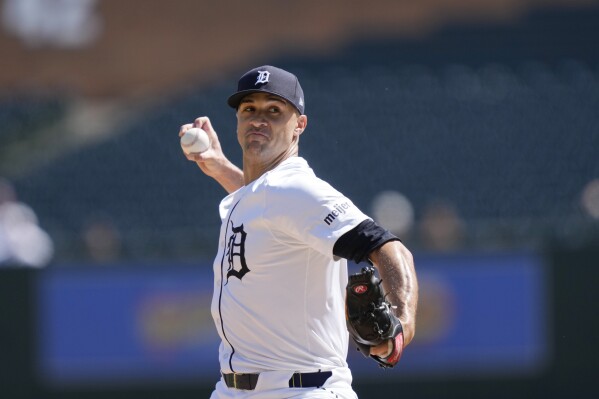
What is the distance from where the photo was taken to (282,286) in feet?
11.2

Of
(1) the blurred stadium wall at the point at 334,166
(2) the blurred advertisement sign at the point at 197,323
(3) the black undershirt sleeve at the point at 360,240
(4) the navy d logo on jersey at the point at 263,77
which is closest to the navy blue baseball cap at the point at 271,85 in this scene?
(4) the navy d logo on jersey at the point at 263,77

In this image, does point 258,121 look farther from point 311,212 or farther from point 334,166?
point 334,166

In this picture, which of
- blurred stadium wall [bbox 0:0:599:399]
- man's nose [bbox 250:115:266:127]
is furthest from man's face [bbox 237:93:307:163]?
blurred stadium wall [bbox 0:0:599:399]

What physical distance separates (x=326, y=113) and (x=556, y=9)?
553 cm

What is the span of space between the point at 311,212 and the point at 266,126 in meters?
0.50

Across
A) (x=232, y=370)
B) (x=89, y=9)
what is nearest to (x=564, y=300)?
(x=232, y=370)

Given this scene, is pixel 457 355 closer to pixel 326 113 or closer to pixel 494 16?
pixel 326 113

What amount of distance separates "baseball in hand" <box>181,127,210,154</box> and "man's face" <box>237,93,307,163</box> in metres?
0.66

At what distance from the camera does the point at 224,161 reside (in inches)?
177

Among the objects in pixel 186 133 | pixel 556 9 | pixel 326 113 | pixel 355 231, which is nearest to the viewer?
pixel 355 231

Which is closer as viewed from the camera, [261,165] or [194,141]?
[261,165]

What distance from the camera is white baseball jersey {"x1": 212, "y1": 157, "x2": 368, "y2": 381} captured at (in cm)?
335

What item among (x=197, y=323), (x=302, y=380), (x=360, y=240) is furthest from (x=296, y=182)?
(x=197, y=323)

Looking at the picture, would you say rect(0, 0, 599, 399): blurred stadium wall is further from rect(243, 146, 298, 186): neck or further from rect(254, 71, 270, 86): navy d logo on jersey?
rect(254, 71, 270, 86): navy d logo on jersey
